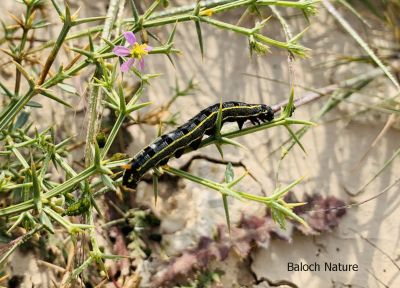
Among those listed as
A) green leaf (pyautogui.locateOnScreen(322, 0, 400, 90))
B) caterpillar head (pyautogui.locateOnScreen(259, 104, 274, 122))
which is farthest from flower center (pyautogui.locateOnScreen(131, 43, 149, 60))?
green leaf (pyautogui.locateOnScreen(322, 0, 400, 90))

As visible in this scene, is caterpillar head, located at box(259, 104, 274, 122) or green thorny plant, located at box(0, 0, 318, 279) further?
caterpillar head, located at box(259, 104, 274, 122)

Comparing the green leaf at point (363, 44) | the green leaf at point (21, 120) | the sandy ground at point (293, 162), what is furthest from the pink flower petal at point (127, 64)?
the green leaf at point (363, 44)

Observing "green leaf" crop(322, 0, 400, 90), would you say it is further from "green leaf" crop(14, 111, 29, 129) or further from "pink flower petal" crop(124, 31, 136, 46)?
"green leaf" crop(14, 111, 29, 129)

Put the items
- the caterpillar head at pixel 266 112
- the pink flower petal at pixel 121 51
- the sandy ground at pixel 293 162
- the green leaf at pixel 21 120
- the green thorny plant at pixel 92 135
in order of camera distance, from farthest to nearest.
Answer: the sandy ground at pixel 293 162, the green leaf at pixel 21 120, the caterpillar head at pixel 266 112, the pink flower petal at pixel 121 51, the green thorny plant at pixel 92 135

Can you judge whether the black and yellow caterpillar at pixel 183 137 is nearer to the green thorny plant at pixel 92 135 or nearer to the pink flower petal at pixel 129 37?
the green thorny plant at pixel 92 135

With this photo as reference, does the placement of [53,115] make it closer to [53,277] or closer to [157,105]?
[157,105]

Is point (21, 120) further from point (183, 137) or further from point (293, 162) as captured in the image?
point (293, 162)

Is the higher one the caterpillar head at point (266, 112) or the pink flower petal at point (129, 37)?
the pink flower petal at point (129, 37)
